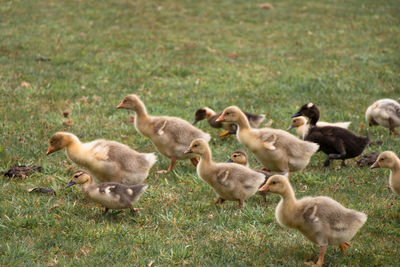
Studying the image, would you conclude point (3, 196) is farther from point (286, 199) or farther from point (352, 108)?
point (352, 108)

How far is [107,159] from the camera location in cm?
637

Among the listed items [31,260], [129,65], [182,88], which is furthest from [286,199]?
[129,65]

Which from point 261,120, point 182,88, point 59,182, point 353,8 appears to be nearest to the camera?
point 59,182

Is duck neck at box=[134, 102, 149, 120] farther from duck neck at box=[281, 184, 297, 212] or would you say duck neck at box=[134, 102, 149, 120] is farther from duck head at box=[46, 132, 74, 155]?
duck neck at box=[281, 184, 297, 212]

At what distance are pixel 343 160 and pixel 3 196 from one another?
5073mm

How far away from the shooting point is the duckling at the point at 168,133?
741cm

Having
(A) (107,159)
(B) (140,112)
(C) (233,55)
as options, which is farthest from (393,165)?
(C) (233,55)

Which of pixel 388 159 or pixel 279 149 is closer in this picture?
pixel 388 159

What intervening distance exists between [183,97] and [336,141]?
14.1ft

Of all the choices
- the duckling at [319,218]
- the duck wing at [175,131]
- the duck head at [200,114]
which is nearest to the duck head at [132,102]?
the duck wing at [175,131]

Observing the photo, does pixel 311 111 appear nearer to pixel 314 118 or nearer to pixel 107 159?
pixel 314 118

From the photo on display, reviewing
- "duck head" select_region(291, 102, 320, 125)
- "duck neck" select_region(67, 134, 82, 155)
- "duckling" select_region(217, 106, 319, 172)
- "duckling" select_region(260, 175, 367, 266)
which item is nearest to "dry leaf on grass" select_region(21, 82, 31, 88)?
"duck neck" select_region(67, 134, 82, 155)

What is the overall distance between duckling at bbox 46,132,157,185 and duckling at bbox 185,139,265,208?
2.69 ft

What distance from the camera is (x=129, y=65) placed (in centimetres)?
1282
